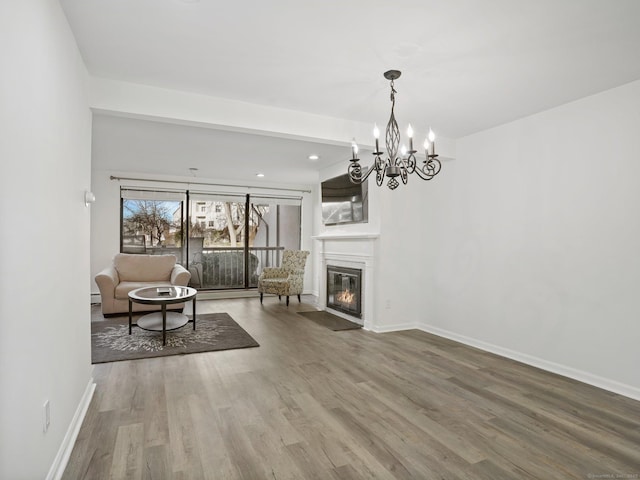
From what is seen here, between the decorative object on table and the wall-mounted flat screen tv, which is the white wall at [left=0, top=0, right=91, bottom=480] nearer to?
the decorative object on table

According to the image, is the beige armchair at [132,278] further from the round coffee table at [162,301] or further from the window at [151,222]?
the window at [151,222]

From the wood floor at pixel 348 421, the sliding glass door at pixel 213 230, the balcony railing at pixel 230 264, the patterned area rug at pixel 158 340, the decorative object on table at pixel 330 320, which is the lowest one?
the wood floor at pixel 348 421

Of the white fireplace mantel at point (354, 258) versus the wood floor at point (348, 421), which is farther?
the white fireplace mantel at point (354, 258)

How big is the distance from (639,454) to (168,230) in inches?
286

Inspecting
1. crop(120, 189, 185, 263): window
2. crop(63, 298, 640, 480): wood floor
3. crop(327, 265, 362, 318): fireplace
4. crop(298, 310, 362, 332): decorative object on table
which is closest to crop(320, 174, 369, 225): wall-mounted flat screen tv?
crop(327, 265, 362, 318): fireplace

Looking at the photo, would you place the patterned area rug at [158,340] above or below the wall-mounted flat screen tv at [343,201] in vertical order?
below

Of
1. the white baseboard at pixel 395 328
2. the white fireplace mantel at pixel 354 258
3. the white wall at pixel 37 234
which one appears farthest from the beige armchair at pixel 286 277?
the white wall at pixel 37 234

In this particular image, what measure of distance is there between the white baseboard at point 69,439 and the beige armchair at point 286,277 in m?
4.12

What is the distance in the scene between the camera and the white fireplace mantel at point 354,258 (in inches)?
197

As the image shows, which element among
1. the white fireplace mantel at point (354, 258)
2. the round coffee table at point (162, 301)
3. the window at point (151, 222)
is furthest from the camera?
the window at point (151, 222)

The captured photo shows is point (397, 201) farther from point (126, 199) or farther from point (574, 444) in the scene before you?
point (126, 199)

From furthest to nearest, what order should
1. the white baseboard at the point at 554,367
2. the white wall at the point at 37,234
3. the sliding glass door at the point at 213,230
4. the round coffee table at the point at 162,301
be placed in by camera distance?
the sliding glass door at the point at 213,230 → the round coffee table at the point at 162,301 → the white baseboard at the point at 554,367 → the white wall at the point at 37,234

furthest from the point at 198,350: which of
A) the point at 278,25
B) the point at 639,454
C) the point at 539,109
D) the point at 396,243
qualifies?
the point at 539,109

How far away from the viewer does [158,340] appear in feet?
14.1
